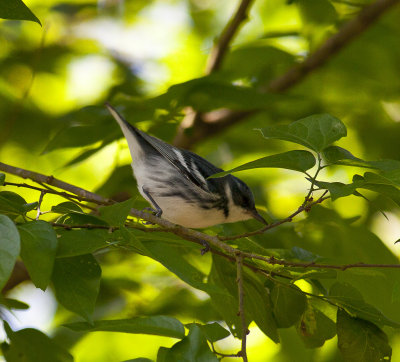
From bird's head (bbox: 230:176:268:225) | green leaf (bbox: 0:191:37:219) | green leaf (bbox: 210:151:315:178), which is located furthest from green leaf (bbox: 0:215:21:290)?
bird's head (bbox: 230:176:268:225)

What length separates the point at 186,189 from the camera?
2.62 m

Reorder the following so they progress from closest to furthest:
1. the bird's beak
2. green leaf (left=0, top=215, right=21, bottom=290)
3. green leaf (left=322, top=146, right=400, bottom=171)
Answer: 1. green leaf (left=0, top=215, right=21, bottom=290)
2. green leaf (left=322, top=146, right=400, bottom=171)
3. the bird's beak

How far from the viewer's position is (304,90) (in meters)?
3.12

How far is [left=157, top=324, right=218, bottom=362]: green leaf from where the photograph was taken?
47.8 inches

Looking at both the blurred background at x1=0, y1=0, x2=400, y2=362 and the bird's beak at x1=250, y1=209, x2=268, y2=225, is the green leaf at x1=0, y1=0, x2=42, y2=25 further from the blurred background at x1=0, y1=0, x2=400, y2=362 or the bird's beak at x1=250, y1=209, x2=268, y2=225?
the bird's beak at x1=250, y1=209, x2=268, y2=225

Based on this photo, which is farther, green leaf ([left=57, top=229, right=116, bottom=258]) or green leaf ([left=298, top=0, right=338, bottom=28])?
green leaf ([left=298, top=0, right=338, bottom=28])

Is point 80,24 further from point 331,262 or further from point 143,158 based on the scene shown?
point 331,262

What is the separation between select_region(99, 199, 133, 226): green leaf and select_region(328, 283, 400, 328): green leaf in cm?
60

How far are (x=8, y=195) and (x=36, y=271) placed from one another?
319 mm

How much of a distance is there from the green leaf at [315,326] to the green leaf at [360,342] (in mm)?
136

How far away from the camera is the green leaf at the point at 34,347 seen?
Answer: 61.7 inches

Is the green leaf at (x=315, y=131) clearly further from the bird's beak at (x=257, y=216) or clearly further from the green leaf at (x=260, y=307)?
the bird's beak at (x=257, y=216)

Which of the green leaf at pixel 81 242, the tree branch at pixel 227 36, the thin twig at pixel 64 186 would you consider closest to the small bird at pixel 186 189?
the tree branch at pixel 227 36

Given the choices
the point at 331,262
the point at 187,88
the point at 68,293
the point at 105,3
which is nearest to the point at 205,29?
the point at 105,3
